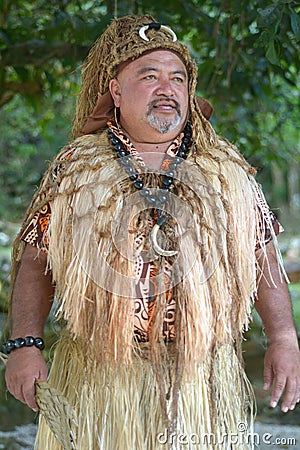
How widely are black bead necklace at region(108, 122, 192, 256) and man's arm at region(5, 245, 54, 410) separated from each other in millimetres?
296

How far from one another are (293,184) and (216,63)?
38.9 feet

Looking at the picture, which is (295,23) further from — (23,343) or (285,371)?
(23,343)

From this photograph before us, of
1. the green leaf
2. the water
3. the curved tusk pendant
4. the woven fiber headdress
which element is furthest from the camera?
the water

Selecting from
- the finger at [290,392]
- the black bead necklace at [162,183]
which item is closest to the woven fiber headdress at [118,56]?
the black bead necklace at [162,183]

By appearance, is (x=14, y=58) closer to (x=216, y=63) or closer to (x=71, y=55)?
(x=71, y=55)

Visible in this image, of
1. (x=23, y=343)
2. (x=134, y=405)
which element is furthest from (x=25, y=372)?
(x=134, y=405)

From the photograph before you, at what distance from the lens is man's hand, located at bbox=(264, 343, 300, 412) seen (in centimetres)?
174

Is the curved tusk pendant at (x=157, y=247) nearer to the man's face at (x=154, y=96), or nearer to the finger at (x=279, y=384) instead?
the man's face at (x=154, y=96)

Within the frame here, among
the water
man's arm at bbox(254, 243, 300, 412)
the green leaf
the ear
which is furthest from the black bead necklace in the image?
the water

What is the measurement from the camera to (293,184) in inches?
565

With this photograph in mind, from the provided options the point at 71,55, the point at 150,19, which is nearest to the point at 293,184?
the point at 71,55

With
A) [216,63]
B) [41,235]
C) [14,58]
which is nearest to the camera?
[41,235]

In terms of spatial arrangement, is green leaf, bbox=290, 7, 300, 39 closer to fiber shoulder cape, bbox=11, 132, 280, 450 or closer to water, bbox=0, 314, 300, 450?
fiber shoulder cape, bbox=11, 132, 280, 450

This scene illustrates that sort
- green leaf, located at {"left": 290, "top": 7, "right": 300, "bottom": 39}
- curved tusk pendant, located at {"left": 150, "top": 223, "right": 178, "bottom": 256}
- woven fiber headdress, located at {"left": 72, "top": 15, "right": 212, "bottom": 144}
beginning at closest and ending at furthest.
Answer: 1. curved tusk pendant, located at {"left": 150, "top": 223, "right": 178, "bottom": 256}
2. woven fiber headdress, located at {"left": 72, "top": 15, "right": 212, "bottom": 144}
3. green leaf, located at {"left": 290, "top": 7, "right": 300, "bottom": 39}
